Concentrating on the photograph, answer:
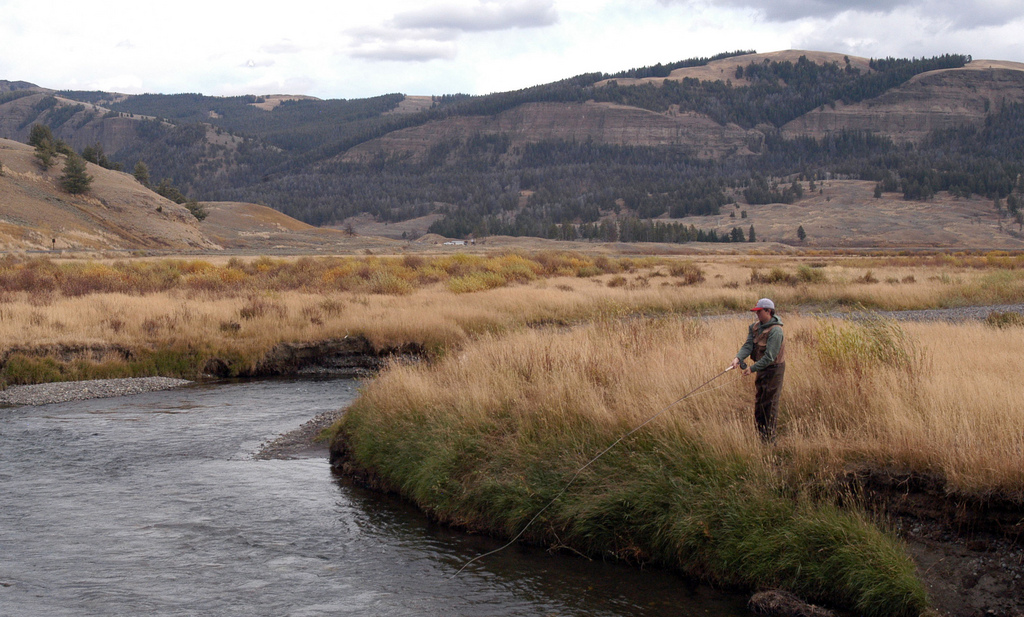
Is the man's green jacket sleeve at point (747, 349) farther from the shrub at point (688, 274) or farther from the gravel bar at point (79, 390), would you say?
the shrub at point (688, 274)

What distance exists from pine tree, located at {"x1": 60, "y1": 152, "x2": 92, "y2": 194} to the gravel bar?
261 feet

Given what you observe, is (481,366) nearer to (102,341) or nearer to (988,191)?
(102,341)

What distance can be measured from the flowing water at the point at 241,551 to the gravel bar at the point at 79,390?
388cm

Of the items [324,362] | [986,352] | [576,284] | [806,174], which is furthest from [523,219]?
[986,352]

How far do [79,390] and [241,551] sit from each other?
1169 cm

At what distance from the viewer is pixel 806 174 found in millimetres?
183000

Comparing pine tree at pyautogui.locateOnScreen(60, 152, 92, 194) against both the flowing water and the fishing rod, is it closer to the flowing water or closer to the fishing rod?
the flowing water

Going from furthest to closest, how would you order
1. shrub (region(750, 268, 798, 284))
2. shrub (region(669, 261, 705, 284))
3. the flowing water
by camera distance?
Answer: shrub (region(669, 261, 705, 284)), shrub (region(750, 268, 798, 284)), the flowing water

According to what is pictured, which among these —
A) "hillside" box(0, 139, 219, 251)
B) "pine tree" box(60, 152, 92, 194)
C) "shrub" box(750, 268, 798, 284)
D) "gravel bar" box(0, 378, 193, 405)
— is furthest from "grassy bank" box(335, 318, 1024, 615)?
"pine tree" box(60, 152, 92, 194)

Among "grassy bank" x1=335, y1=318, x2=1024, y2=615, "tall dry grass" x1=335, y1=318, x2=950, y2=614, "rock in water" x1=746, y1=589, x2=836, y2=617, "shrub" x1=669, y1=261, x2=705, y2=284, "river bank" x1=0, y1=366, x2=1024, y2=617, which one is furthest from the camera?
"shrub" x1=669, y1=261, x2=705, y2=284

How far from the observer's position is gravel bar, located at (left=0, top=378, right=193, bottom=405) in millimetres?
17641

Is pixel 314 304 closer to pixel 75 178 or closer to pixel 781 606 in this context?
pixel 781 606

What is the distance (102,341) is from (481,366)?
12.9 metres

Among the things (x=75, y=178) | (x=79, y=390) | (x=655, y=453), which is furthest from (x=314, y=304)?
(x=75, y=178)
